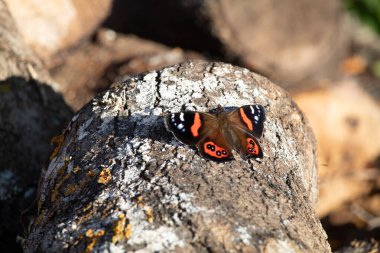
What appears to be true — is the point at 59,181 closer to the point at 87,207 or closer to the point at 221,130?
the point at 87,207

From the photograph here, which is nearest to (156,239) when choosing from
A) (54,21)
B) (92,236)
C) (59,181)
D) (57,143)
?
(92,236)

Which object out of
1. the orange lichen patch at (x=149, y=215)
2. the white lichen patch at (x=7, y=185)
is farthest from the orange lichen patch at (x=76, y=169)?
the white lichen patch at (x=7, y=185)

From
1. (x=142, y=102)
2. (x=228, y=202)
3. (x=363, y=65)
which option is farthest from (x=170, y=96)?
(x=363, y=65)

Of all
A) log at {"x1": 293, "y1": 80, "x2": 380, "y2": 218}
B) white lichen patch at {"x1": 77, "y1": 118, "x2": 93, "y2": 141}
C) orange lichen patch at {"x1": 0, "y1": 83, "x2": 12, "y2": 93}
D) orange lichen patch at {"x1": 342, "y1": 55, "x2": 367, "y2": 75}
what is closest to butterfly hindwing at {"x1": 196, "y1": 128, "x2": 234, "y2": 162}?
white lichen patch at {"x1": 77, "y1": 118, "x2": 93, "y2": 141}

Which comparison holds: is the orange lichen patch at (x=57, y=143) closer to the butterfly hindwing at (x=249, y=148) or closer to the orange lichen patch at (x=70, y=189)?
the orange lichen patch at (x=70, y=189)

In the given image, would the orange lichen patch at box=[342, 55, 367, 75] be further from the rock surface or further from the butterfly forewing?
the butterfly forewing

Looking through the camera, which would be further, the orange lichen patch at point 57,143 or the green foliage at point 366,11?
the green foliage at point 366,11
